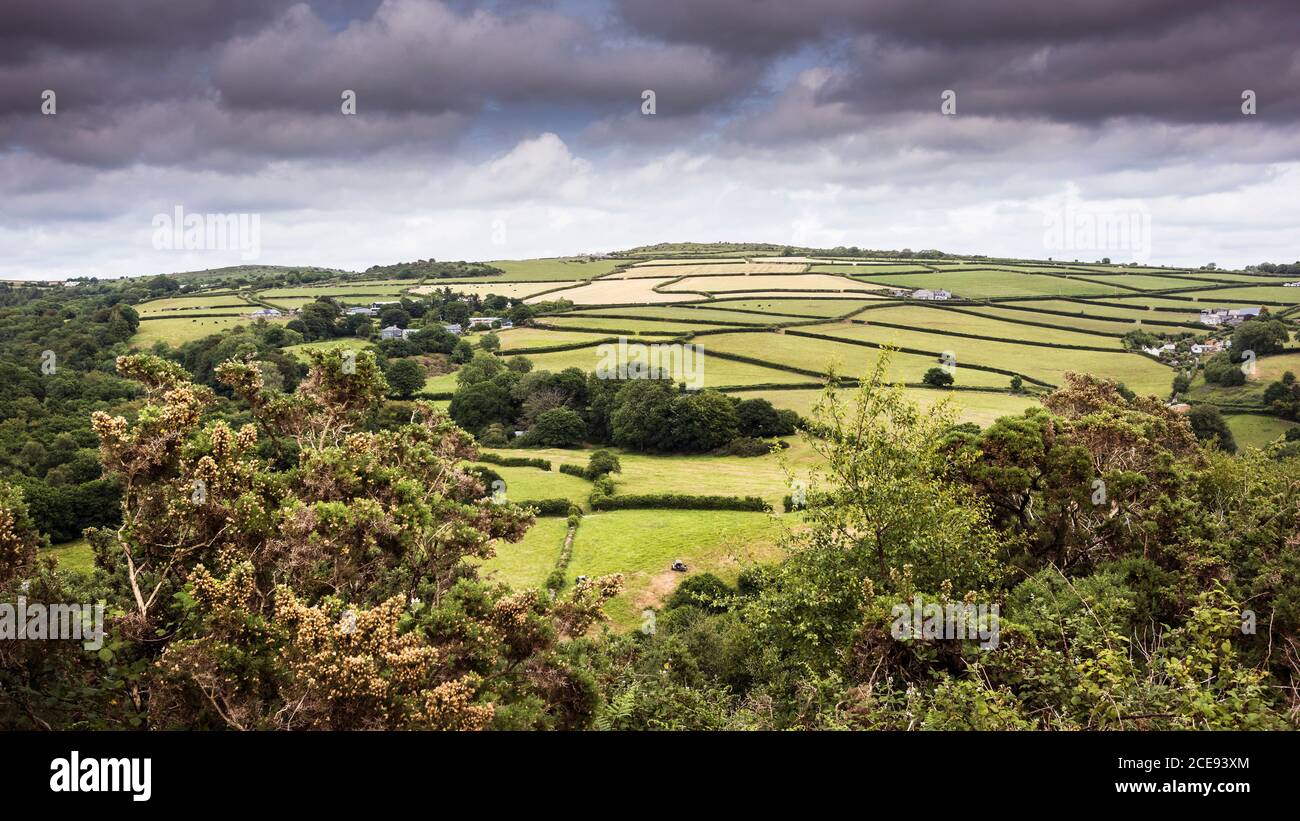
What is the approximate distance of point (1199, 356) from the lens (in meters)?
88.1

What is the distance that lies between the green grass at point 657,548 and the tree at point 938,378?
38217 millimetres

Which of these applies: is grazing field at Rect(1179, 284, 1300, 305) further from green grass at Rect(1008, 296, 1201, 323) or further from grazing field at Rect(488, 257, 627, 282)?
grazing field at Rect(488, 257, 627, 282)

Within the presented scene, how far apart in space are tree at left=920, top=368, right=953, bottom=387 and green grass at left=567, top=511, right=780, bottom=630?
38217 millimetres

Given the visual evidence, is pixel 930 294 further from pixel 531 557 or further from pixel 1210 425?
pixel 531 557

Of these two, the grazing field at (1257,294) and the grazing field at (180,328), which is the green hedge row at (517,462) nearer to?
the grazing field at (180,328)

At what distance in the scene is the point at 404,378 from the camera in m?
86.3

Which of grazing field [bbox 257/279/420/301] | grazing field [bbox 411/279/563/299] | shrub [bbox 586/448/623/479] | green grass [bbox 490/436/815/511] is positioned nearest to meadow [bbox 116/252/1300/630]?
green grass [bbox 490/436/815/511]

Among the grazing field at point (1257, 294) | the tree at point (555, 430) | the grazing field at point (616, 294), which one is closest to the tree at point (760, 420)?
the tree at point (555, 430)

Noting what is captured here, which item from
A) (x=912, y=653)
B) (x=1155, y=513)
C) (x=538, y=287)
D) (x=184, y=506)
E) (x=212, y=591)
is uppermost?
(x=538, y=287)

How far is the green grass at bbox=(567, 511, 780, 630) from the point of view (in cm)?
3622

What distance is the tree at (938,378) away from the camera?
75062 mm
